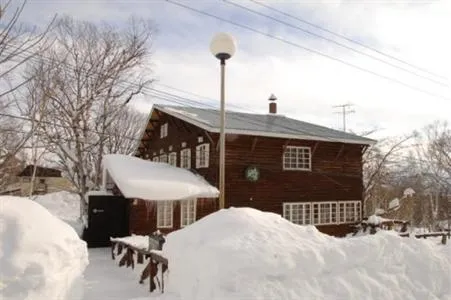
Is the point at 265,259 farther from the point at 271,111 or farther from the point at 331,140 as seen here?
the point at 271,111

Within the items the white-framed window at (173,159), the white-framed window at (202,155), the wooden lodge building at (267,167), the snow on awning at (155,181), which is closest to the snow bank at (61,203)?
the white-framed window at (173,159)

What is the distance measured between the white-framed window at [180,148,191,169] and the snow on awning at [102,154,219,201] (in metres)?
0.98

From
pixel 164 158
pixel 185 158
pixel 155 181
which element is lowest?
pixel 155 181

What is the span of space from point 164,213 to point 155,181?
2.30m

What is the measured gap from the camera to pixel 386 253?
712 centimetres

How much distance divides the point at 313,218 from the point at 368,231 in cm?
281

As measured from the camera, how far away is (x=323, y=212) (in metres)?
21.4

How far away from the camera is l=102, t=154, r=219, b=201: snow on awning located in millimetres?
16641

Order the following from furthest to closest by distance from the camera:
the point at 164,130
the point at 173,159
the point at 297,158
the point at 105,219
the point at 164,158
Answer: the point at 164,158 → the point at 164,130 → the point at 173,159 → the point at 297,158 → the point at 105,219

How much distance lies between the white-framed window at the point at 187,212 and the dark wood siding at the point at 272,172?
0.22 metres

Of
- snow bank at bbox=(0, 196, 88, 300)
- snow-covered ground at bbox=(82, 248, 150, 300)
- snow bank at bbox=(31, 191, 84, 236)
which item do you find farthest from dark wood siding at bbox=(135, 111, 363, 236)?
snow bank at bbox=(31, 191, 84, 236)

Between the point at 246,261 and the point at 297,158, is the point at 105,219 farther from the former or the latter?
the point at 246,261

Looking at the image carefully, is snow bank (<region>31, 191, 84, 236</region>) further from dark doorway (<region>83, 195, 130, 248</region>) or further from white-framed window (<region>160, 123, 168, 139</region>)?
dark doorway (<region>83, 195, 130, 248</region>)

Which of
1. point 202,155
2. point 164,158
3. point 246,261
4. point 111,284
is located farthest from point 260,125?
point 246,261
